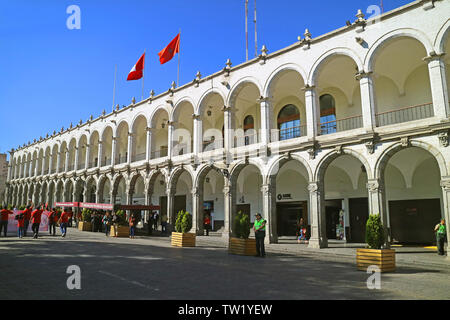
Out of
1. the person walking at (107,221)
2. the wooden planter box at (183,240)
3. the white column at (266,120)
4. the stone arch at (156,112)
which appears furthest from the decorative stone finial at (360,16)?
the person walking at (107,221)

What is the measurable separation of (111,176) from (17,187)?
32.7 metres

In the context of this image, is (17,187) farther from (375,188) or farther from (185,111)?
(375,188)

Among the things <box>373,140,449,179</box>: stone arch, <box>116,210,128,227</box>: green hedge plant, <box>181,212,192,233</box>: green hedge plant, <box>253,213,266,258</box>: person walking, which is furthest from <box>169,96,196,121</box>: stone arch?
<box>373,140,449,179</box>: stone arch

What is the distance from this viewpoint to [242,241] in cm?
1308

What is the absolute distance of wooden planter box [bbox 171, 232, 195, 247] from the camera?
51.4 ft

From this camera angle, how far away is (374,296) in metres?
6.32

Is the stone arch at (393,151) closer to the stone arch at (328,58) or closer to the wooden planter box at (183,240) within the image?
the stone arch at (328,58)

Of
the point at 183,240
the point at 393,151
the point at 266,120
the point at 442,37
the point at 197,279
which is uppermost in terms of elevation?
the point at 442,37

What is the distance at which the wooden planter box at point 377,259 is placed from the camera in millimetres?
9422

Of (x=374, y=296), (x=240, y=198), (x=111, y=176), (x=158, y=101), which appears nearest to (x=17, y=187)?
(x=111, y=176)

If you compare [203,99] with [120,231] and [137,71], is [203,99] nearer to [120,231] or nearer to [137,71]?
[137,71]

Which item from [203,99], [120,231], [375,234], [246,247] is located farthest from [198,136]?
[375,234]

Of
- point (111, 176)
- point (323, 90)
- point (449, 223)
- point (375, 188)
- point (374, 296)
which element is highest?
point (323, 90)

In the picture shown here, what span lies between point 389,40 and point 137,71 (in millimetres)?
19084
